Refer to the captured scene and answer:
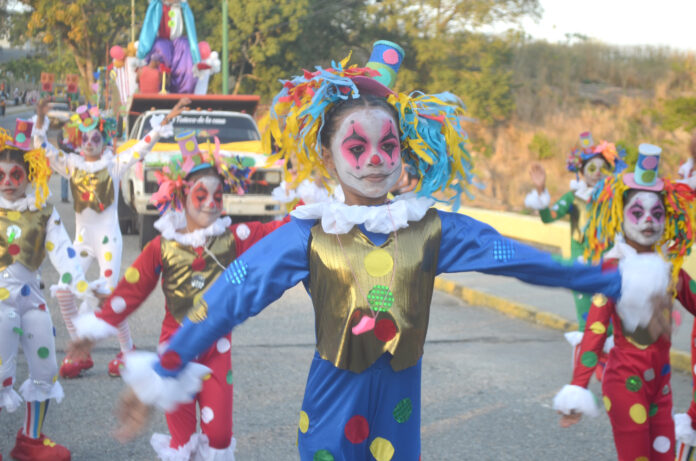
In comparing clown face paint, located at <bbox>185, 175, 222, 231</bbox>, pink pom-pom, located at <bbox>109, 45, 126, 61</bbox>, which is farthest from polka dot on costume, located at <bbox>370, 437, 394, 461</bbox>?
pink pom-pom, located at <bbox>109, 45, 126, 61</bbox>

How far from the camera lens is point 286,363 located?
288 inches

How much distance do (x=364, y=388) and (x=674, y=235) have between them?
232cm

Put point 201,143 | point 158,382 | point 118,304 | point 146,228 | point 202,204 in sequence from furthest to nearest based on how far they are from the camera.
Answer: point 146,228 → point 201,143 → point 202,204 → point 118,304 → point 158,382

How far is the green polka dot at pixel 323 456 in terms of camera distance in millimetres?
2961

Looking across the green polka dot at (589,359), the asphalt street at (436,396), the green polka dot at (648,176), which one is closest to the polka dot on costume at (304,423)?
the green polka dot at (589,359)

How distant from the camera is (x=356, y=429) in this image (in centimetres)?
296

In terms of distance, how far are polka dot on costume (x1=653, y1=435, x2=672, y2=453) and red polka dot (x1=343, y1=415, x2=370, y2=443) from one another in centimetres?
180

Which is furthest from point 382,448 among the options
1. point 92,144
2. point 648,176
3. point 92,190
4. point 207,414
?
point 92,144

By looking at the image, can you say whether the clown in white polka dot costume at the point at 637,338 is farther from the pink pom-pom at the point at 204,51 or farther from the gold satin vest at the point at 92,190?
the pink pom-pom at the point at 204,51

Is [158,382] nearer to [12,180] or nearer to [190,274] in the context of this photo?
[190,274]

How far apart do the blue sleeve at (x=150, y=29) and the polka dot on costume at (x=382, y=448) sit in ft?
46.2

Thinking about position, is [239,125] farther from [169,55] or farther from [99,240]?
[99,240]

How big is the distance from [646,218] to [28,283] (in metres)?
3.42

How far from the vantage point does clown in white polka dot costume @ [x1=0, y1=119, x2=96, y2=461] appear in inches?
193
